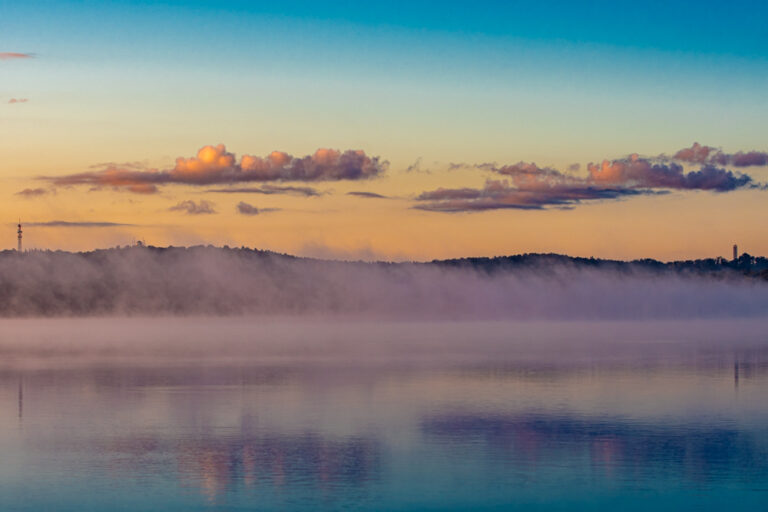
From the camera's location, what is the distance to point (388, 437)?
98.3 feet

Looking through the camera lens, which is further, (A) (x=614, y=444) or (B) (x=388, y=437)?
(B) (x=388, y=437)

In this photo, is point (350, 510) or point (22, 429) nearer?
point (350, 510)

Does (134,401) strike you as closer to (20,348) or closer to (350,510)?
(350,510)

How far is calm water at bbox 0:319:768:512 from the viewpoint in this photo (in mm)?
22375

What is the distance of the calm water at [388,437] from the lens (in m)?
22.4

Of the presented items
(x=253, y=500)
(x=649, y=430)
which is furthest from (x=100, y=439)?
(x=649, y=430)

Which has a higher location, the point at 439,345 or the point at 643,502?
the point at 643,502

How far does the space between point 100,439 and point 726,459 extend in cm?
1519

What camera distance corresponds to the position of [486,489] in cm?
2283

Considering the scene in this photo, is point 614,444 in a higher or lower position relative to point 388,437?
higher

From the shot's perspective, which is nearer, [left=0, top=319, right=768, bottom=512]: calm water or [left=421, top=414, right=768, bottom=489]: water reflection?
[left=0, top=319, right=768, bottom=512]: calm water

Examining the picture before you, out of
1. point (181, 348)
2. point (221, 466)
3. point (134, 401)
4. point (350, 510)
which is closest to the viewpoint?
point (350, 510)

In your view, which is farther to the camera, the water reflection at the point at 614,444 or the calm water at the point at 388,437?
the water reflection at the point at 614,444

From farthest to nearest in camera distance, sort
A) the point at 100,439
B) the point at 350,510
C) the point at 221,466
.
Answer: the point at 100,439, the point at 221,466, the point at 350,510
